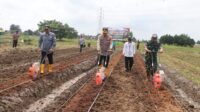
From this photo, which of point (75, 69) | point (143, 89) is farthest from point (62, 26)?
point (143, 89)

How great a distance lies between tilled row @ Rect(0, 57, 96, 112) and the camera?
11.1 metres

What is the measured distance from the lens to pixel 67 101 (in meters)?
11.9

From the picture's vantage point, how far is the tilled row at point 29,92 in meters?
11.1

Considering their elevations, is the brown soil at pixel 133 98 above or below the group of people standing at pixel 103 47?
below

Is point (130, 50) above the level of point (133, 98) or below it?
above

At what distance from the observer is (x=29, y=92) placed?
12.9m

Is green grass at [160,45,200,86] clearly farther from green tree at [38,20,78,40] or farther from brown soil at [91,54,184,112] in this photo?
green tree at [38,20,78,40]

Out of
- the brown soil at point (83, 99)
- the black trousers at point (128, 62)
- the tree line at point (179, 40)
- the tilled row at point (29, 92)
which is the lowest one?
the tree line at point (179, 40)

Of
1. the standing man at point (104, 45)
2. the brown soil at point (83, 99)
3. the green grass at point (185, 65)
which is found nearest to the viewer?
the brown soil at point (83, 99)

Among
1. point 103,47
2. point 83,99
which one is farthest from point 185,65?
point 83,99

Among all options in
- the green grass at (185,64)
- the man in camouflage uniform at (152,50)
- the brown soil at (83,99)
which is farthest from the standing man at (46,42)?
the green grass at (185,64)

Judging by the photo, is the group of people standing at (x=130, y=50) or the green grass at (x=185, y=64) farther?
the green grass at (x=185, y=64)

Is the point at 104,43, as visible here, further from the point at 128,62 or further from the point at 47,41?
the point at 128,62

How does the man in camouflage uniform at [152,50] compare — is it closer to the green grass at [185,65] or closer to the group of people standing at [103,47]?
the group of people standing at [103,47]
